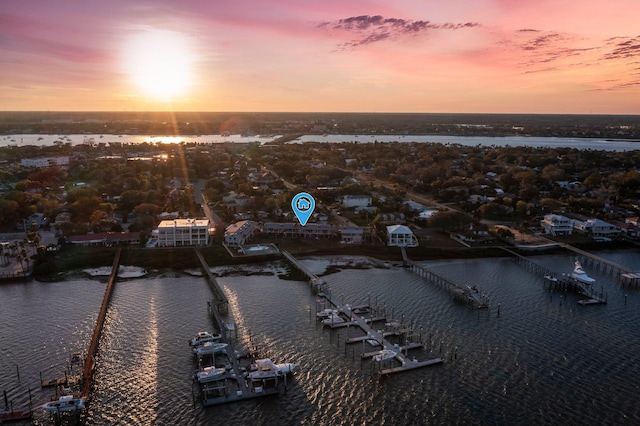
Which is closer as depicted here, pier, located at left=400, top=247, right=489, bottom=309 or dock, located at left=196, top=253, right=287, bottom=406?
dock, located at left=196, top=253, right=287, bottom=406

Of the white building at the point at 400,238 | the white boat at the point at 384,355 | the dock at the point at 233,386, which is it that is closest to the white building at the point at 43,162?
the white building at the point at 400,238

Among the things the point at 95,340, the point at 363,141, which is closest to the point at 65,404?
the point at 95,340

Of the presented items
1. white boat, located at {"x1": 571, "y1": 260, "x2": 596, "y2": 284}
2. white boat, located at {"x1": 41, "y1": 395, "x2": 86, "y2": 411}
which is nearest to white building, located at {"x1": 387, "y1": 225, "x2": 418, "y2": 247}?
white boat, located at {"x1": 571, "y1": 260, "x2": 596, "y2": 284}

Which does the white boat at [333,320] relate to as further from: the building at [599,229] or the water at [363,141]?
the water at [363,141]

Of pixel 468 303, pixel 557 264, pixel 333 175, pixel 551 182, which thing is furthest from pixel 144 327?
pixel 551 182

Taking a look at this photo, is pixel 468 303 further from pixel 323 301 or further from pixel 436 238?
pixel 436 238

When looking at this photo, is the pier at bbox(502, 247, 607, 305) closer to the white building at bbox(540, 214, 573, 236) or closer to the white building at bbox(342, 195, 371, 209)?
the white building at bbox(540, 214, 573, 236)
